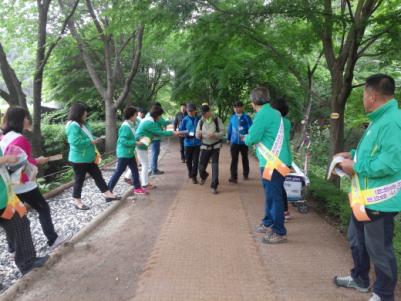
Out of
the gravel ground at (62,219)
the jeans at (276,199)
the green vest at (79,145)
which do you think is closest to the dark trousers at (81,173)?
the green vest at (79,145)

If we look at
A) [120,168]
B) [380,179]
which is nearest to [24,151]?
[120,168]

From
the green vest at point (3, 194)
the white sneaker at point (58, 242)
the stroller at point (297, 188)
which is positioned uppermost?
the green vest at point (3, 194)

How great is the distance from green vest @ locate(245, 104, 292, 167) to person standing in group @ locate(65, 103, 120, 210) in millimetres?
2908

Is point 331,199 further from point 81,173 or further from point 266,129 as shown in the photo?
point 81,173

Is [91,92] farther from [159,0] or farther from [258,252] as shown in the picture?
[258,252]

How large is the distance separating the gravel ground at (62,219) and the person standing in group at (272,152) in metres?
2.98

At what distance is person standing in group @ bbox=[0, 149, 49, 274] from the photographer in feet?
11.6

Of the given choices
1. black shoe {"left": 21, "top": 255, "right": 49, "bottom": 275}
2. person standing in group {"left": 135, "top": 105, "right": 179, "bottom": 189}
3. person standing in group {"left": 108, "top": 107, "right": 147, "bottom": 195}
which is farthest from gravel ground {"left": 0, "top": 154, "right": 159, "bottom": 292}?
person standing in group {"left": 135, "top": 105, "right": 179, "bottom": 189}

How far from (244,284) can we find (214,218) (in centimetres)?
233

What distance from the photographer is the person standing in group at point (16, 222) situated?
355 centimetres

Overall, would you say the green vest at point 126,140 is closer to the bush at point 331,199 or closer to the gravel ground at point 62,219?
the gravel ground at point 62,219

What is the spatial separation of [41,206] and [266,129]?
10.0 ft

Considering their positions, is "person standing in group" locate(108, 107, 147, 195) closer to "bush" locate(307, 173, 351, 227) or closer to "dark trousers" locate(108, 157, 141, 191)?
"dark trousers" locate(108, 157, 141, 191)

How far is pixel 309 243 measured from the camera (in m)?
4.89
